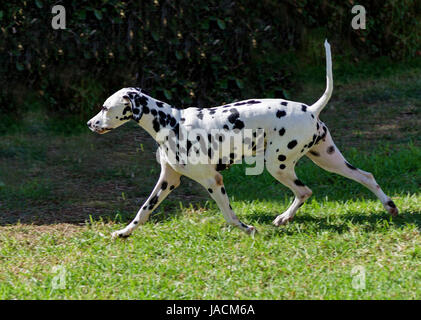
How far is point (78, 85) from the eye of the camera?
1009cm

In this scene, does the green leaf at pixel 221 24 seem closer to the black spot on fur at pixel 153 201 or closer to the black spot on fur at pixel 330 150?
the black spot on fur at pixel 330 150

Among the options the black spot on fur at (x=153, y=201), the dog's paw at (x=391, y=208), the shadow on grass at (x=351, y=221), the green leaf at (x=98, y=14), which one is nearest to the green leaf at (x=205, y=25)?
the green leaf at (x=98, y=14)

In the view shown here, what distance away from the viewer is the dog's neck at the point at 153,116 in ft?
19.0

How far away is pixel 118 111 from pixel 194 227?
1288mm

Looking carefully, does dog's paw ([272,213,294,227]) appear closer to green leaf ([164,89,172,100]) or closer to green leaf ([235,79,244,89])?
green leaf ([164,89,172,100])

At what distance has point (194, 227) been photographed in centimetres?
618

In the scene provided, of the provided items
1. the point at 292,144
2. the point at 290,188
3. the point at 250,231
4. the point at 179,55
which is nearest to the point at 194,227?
the point at 250,231

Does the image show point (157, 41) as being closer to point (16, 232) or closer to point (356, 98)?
point (356, 98)

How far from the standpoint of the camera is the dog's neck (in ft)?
19.0

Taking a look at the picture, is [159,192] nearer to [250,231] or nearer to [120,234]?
[120,234]

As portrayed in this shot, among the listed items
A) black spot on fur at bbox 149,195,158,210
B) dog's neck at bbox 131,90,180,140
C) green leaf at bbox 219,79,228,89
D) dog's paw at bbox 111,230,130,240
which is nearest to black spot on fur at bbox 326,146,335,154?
dog's neck at bbox 131,90,180,140

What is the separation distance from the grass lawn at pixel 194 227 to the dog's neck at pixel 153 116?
3.23 ft
